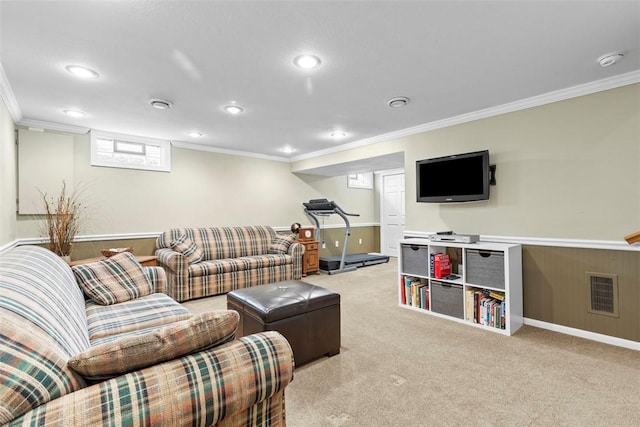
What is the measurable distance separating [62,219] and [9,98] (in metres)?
1.47

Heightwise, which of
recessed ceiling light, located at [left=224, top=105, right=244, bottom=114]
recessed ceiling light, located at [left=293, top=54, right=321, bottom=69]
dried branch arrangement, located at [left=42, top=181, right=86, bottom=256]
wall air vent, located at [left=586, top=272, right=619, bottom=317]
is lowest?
wall air vent, located at [left=586, top=272, right=619, bottom=317]

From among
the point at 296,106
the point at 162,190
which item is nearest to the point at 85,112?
the point at 162,190

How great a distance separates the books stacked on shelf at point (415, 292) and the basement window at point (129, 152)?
3947 mm

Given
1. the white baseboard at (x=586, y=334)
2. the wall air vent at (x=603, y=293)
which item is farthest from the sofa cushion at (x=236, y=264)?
the wall air vent at (x=603, y=293)

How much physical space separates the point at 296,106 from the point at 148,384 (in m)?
2.93

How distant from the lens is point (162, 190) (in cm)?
477

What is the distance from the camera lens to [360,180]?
7.78 metres

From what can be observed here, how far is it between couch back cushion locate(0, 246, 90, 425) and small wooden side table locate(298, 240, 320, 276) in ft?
13.7

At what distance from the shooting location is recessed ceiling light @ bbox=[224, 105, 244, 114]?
3.30 meters

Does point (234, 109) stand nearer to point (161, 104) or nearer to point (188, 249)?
point (161, 104)

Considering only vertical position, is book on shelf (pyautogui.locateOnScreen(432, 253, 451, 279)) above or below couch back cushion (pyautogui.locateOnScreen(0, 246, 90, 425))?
below

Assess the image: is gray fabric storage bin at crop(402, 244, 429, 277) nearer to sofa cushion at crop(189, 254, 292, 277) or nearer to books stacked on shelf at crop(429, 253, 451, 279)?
books stacked on shelf at crop(429, 253, 451, 279)

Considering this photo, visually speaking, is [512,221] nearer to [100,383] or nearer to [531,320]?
[531,320]

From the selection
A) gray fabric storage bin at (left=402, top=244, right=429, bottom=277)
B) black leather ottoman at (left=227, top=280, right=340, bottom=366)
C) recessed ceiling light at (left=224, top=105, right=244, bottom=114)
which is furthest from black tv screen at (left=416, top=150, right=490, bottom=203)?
recessed ceiling light at (left=224, top=105, right=244, bottom=114)
